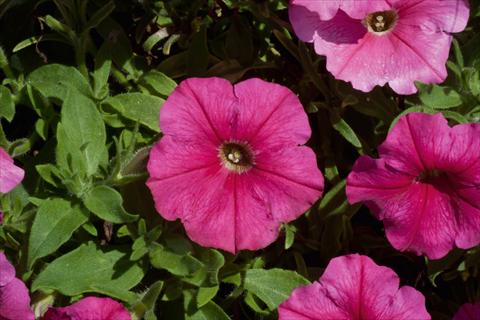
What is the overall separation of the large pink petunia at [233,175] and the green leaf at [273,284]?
0.23 meters

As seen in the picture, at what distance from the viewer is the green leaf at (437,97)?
2113 millimetres

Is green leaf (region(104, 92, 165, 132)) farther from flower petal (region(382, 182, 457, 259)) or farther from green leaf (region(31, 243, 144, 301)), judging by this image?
flower petal (region(382, 182, 457, 259))

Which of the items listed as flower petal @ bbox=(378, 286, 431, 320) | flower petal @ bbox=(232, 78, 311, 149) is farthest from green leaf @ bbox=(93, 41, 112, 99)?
flower petal @ bbox=(378, 286, 431, 320)

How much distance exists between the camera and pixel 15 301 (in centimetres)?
192

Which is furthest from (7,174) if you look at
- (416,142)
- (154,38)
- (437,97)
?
(437,97)

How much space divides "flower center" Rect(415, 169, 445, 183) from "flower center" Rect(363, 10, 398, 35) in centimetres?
38

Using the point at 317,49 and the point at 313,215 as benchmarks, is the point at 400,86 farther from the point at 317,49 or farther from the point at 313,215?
the point at 313,215

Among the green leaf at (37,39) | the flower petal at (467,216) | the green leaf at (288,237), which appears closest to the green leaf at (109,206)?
the green leaf at (288,237)

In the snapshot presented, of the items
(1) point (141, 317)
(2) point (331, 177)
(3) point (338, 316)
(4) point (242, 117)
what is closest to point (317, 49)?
(4) point (242, 117)

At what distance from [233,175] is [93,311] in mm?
448

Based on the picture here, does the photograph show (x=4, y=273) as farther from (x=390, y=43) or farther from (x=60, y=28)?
(x=390, y=43)

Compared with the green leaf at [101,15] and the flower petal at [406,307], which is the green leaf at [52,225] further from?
the flower petal at [406,307]

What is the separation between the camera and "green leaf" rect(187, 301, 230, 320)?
2094mm

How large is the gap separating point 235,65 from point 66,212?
2.16 ft
